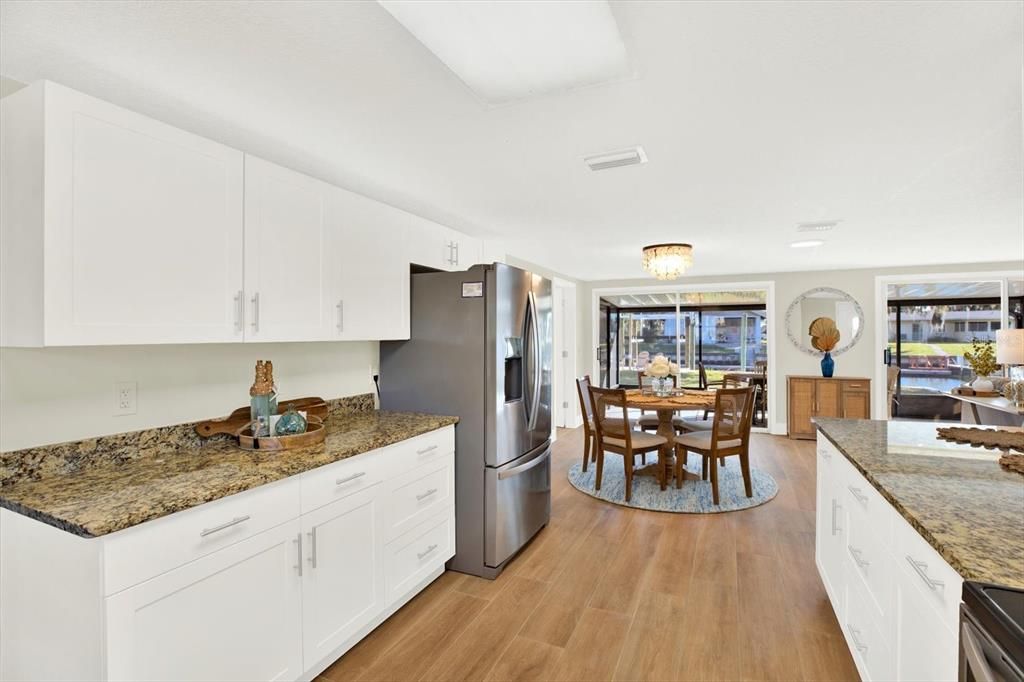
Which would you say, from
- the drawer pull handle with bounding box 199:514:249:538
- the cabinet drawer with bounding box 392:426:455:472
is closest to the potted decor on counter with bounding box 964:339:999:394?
the cabinet drawer with bounding box 392:426:455:472

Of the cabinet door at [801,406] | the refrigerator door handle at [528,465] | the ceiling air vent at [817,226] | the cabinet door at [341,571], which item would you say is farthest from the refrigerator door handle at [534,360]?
the cabinet door at [801,406]

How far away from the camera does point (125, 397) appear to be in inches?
74.7

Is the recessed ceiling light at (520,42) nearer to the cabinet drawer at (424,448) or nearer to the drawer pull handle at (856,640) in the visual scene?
the cabinet drawer at (424,448)

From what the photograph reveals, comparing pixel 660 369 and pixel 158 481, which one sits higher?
pixel 660 369

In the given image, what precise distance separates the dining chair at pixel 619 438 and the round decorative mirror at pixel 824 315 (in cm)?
351

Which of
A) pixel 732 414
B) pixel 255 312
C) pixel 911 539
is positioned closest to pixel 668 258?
pixel 732 414

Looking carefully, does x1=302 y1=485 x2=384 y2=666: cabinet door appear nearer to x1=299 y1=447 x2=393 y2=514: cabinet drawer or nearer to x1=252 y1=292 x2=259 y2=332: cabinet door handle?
x1=299 y1=447 x2=393 y2=514: cabinet drawer

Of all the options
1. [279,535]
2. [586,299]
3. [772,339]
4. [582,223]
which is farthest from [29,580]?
[772,339]

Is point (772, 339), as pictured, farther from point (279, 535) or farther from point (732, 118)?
point (279, 535)

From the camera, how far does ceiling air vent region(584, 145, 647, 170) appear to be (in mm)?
2238

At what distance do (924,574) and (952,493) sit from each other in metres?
0.42

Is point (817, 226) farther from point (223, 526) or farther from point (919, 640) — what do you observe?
point (223, 526)

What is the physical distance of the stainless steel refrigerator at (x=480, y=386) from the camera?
2721 millimetres

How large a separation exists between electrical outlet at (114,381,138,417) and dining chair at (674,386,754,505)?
11.5 ft
